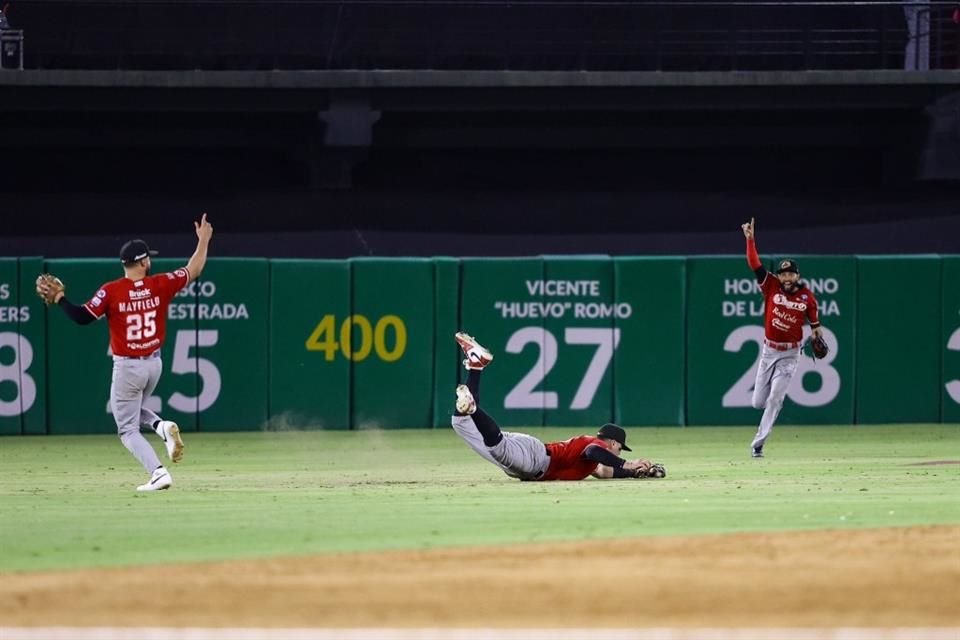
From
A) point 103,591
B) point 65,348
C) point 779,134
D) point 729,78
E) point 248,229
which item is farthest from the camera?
point 779,134

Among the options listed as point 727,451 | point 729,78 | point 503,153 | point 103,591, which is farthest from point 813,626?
point 503,153

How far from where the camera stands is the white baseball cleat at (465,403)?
12.2 metres

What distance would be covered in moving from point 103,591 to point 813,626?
3.38 m

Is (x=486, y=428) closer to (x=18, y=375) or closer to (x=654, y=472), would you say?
(x=654, y=472)

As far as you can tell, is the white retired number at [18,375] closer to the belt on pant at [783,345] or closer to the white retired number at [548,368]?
the white retired number at [548,368]

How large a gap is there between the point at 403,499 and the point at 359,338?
26.4 ft

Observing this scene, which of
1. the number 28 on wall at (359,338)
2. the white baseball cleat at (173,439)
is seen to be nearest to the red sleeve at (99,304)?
the white baseball cleat at (173,439)

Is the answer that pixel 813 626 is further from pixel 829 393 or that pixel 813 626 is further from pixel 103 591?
pixel 829 393

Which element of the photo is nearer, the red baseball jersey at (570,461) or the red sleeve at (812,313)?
the red baseball jersey at (570,461)

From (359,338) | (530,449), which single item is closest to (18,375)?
(359,338)

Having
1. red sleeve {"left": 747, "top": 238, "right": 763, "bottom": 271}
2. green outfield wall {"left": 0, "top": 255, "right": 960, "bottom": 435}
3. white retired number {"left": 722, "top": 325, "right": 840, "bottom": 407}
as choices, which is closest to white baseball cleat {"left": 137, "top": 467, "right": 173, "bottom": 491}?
red sleeve {"left": 747, "top": 238, "right": 763, "bottom": 271}

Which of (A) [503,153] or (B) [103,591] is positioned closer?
(B) [103,591]

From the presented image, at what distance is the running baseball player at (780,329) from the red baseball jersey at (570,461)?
337cm

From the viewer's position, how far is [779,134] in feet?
87.2
